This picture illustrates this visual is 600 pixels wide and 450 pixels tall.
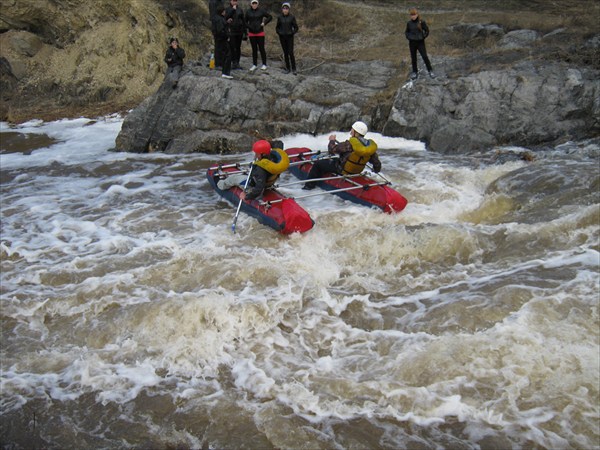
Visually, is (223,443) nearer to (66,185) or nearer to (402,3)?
(66,185)

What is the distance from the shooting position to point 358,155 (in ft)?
27.8

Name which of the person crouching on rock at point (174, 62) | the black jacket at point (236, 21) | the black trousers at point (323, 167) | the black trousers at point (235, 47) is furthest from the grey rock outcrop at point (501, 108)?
the person crouching on rock at point (174, 62)

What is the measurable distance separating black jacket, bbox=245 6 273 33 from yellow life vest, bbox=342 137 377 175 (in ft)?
17.1

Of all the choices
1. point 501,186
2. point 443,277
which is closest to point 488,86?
point 501,186

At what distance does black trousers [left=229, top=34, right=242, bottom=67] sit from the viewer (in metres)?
12.8

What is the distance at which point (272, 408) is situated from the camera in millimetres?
4570

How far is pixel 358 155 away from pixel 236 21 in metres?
5.57

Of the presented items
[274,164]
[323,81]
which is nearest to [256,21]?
[323,81]

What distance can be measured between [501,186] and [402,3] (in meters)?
13.7

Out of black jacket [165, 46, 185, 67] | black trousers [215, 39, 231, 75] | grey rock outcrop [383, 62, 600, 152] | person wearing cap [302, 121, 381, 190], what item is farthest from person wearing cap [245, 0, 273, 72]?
person wearing cap [302, 121, 381, 190]

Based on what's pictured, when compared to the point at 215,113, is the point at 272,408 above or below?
below

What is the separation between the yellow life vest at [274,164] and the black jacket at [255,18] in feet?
18.2

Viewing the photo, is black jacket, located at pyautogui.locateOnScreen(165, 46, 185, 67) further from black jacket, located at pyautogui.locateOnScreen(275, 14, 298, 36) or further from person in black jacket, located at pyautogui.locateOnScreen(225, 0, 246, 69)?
black jacket, located at pyautogui.locateOnScreen(275, 14, 298, 36)

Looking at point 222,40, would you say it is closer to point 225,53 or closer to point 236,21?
point 225,53
